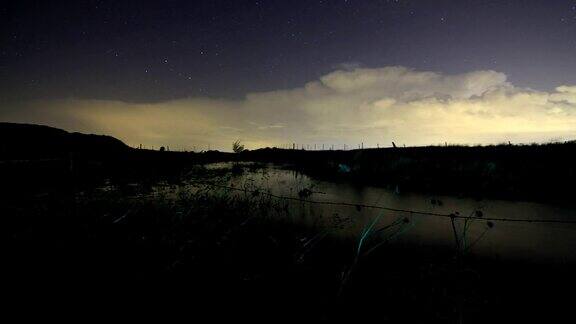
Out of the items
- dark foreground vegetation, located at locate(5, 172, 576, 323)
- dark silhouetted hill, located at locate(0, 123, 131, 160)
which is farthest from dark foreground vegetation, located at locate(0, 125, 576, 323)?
dark silhouetted hill, located at locate(0, 123, 131, 160)

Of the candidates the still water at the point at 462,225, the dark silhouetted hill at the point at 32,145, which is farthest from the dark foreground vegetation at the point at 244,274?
the dark silhouetted hill at the point at 32,145

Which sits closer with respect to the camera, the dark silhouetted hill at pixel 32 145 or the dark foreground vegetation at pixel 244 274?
the dark foreground vegetation at pixel 244 274

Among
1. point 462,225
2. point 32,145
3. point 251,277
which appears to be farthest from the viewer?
point 32,145

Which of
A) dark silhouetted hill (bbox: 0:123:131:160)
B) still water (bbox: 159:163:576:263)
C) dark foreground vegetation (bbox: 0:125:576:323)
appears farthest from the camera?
dark silhouetted hill (bbox: 0:123:131:160)

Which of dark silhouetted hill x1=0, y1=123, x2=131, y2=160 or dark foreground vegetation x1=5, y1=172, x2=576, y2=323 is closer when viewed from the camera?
dark foreground vegetation x1=5, y1=172, x2=576, y2=323

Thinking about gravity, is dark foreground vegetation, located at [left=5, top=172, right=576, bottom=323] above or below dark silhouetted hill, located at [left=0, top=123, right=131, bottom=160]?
below

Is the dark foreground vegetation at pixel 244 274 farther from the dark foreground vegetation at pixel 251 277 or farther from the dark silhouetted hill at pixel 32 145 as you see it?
the dark silhouetted hill at pixel 32 145

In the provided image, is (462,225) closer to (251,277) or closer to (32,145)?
(251,277)

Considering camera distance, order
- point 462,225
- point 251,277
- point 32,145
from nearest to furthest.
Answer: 1. point 251,277
2. point 462,225
3. point 32,145

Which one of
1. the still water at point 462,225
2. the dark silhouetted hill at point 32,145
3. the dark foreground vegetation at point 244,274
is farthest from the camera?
the dark silhouetted hill at point 32,145

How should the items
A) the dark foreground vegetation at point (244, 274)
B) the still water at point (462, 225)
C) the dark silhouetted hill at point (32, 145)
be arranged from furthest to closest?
the dark silhouetted hill at point (32, 145) → the still water at point (462, 225) → the dark foreground vegetation at point (244, 274)

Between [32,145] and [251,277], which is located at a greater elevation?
[32,145]

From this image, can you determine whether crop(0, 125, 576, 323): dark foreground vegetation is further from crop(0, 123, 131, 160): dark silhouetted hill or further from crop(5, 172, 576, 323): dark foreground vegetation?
crop(0, 123, 131, 160): dark silhouetted hill

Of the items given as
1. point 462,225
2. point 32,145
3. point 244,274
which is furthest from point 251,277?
point 32,145
